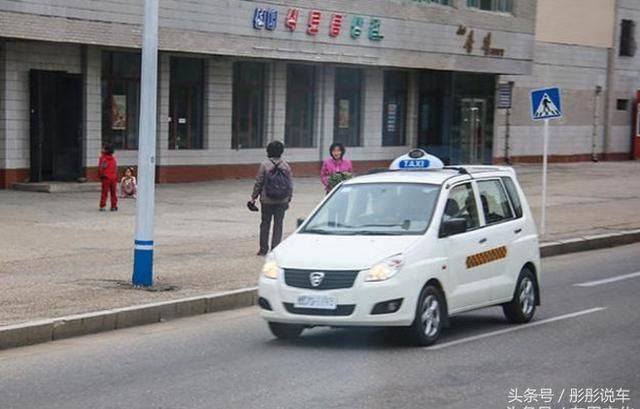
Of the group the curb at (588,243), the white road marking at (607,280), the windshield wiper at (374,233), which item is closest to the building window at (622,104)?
the curb at (588,243)

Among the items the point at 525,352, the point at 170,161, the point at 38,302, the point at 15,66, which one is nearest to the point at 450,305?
the point at 525,352

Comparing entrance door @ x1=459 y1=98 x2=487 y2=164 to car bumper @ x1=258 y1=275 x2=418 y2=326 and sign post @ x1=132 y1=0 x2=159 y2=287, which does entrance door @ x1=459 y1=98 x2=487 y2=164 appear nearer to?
sign post @ x1=132 y1=0 x2=159 y2=287

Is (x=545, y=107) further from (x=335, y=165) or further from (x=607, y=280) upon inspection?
(x=607, y=280)

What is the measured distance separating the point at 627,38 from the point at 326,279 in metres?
43.7

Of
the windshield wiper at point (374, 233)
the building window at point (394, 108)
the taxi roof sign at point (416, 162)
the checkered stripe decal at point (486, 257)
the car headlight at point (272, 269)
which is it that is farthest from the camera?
the building window at point (394, 108)

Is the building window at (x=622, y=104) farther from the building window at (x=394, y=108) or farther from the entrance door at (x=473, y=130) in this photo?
the building window at (x=394, y=108)

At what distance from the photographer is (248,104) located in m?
35.0

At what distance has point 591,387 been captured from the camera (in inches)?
361

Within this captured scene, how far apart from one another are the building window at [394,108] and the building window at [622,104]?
580 inches

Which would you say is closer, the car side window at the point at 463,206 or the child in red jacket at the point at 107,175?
the car side window at the point at 463,206

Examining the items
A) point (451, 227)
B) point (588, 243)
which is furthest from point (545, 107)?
point (451, 227)

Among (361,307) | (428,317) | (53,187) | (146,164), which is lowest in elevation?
(53,187)

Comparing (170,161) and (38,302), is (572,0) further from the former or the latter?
(38,302)

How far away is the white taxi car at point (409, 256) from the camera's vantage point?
35.0ft
